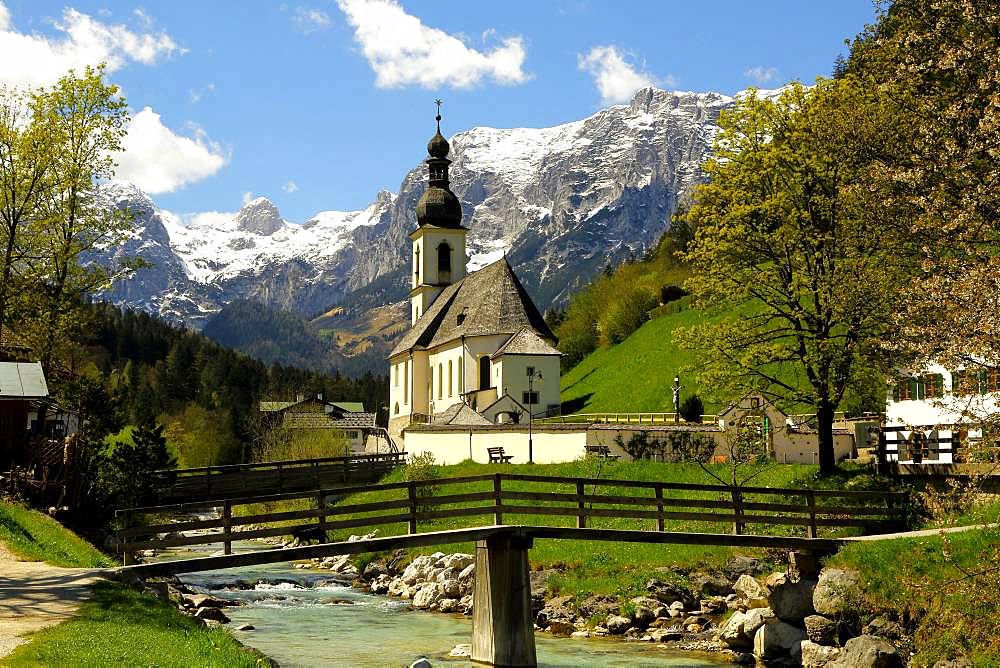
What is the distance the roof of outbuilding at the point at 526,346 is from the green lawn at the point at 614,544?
20.4 m

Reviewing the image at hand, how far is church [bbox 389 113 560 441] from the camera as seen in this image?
6681 cm

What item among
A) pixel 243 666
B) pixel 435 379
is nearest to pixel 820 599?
pixel 243 666

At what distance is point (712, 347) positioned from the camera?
3419cm

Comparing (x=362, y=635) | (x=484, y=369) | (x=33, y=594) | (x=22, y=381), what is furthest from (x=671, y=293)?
(x=33, y=594)

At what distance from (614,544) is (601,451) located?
39.8 ft

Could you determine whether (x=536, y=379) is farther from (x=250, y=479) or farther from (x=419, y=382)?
(x=250, y=479)

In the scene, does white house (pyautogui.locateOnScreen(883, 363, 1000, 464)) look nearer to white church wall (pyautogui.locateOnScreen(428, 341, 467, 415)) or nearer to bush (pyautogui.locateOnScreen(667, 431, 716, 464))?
bush (pyautogui.locateOnScreen(667, 431, 716, 464))

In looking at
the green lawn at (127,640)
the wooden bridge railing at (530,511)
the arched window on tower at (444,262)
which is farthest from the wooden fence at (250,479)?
the arched window on tower at (444,262)

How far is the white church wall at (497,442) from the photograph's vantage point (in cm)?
4674

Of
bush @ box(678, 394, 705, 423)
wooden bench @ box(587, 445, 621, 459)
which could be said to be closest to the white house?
wooden bench @ box(587, 445, 621, 459)

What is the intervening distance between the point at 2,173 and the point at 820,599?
2808cm

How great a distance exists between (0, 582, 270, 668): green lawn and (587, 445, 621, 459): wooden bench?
27.9 metres

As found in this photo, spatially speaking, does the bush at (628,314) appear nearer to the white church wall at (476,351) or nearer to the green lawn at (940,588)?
the white church wall at (476,351)

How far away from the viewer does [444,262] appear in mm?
96125
